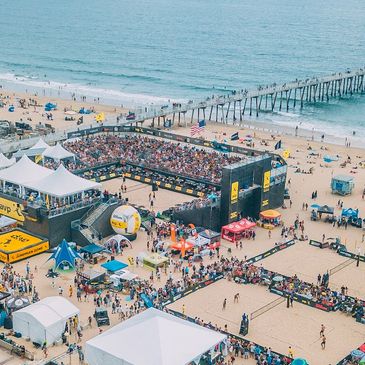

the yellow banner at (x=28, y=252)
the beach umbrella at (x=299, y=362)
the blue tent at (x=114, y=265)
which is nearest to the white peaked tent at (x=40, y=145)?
the yellow banner at (x=28, y=252)

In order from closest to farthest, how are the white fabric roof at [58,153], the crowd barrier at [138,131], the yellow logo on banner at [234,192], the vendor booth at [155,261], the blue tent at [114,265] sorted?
the blue tent at [114,265], the vendor booth at [155,261], the yellow logo on banner at [234,192], the white fabric roof at [58,153], the crowd barrier at [138,131]

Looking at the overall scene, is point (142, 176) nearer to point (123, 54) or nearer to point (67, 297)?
point (67, 297)

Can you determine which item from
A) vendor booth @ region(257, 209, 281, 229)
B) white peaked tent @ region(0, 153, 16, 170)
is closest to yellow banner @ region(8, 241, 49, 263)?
white peaked tent @ region(0, 153, 16, 170)

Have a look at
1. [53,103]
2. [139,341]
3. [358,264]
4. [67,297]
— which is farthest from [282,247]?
[53,103]

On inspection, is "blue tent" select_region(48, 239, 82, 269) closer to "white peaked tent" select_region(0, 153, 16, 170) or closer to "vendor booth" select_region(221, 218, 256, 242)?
"vendor booth" select_region(221, 218, 256, 242)

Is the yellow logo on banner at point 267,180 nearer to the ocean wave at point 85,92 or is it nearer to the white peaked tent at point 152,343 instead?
the white peaked tent at point 152,343
